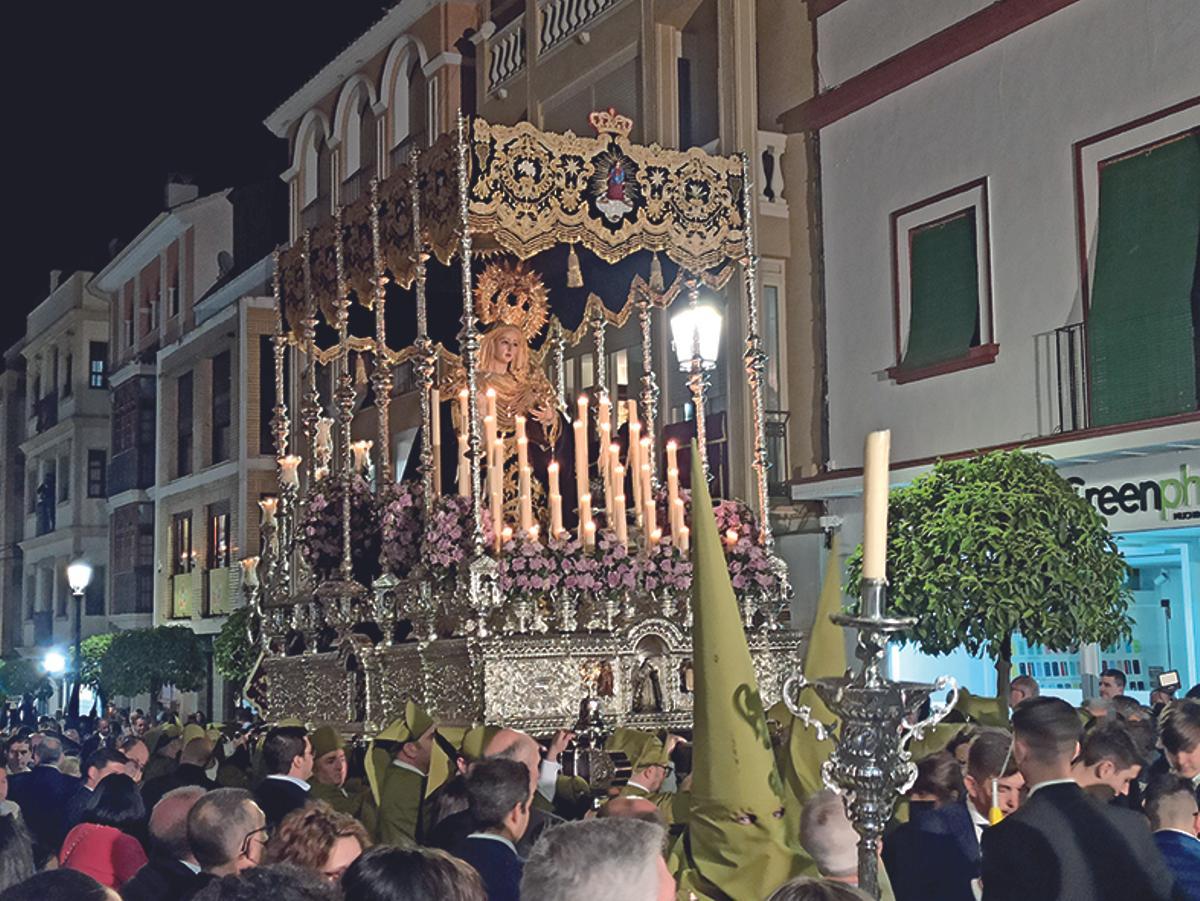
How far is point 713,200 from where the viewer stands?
41.9 ft

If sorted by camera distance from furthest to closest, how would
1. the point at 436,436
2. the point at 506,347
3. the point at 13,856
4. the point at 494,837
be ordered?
1. the point at 436,436
2. the point at 506,347
3. the point at 494,837
4. the point at 13,856

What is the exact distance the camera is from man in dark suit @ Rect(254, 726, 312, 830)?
7547 mm

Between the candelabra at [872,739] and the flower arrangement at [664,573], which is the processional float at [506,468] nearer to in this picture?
the flower arrangement at [664,573]

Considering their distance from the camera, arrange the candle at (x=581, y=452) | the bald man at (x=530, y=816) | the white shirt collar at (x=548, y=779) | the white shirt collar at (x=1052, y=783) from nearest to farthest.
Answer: the white shirt collar at (x=1052, y=783) < the bald man at (x=530, y=816) < the white shirt collar at (x=548, y=779) < the candle at (x=581, y=452)

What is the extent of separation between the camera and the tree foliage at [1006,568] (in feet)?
37.1

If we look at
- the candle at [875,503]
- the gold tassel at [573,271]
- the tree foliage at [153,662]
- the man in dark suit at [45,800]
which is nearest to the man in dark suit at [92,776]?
the man in dark suit at [45,800]

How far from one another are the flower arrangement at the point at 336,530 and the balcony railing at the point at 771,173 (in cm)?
672

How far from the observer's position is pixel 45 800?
31.0 feet

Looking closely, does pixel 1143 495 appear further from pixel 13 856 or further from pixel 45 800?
pixel 13 856

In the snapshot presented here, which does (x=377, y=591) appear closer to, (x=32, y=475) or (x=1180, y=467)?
(x=1180, y=467)

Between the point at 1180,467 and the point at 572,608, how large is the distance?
584cm

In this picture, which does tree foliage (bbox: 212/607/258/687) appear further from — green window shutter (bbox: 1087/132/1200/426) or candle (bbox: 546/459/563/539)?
green window shutter (bbox: 1087/132/1200/426)

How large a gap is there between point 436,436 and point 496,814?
7604 mm

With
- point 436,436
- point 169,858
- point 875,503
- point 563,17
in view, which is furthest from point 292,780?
point 563,17
